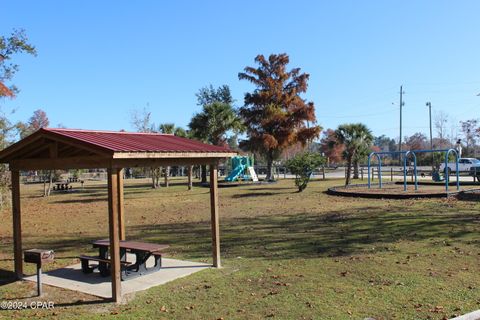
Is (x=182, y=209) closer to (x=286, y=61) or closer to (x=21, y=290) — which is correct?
(x=21, y=290)

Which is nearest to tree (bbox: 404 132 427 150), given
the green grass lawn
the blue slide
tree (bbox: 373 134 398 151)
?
tree (bbox: 373 134 398 151)

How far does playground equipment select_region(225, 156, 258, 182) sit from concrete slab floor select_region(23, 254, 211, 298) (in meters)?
27.7

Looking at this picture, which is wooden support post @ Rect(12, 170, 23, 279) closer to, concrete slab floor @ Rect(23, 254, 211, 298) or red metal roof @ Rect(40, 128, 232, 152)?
concrete slab floor @ Rect(23, 254, 211, 298)

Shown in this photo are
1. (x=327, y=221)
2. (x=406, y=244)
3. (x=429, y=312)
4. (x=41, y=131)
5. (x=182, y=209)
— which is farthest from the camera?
(x=182, y=209)

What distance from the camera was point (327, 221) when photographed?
1270 centimetres

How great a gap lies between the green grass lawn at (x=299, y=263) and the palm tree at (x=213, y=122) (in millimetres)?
20005

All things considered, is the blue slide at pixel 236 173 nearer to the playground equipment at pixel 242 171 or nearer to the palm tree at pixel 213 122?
the playground equipment at pixel 242 171

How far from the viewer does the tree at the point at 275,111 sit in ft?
121

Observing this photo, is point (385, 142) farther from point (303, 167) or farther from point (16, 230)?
point (16, 230)

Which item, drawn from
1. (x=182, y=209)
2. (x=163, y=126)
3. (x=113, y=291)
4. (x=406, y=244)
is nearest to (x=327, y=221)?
(x=406, y=244)

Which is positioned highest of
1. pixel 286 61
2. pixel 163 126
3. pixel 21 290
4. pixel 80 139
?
pixel 286 61

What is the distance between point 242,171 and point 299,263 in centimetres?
2897

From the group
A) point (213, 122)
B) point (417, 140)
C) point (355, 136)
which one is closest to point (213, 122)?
point (213, 122)

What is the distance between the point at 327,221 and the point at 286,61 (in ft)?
90.5
